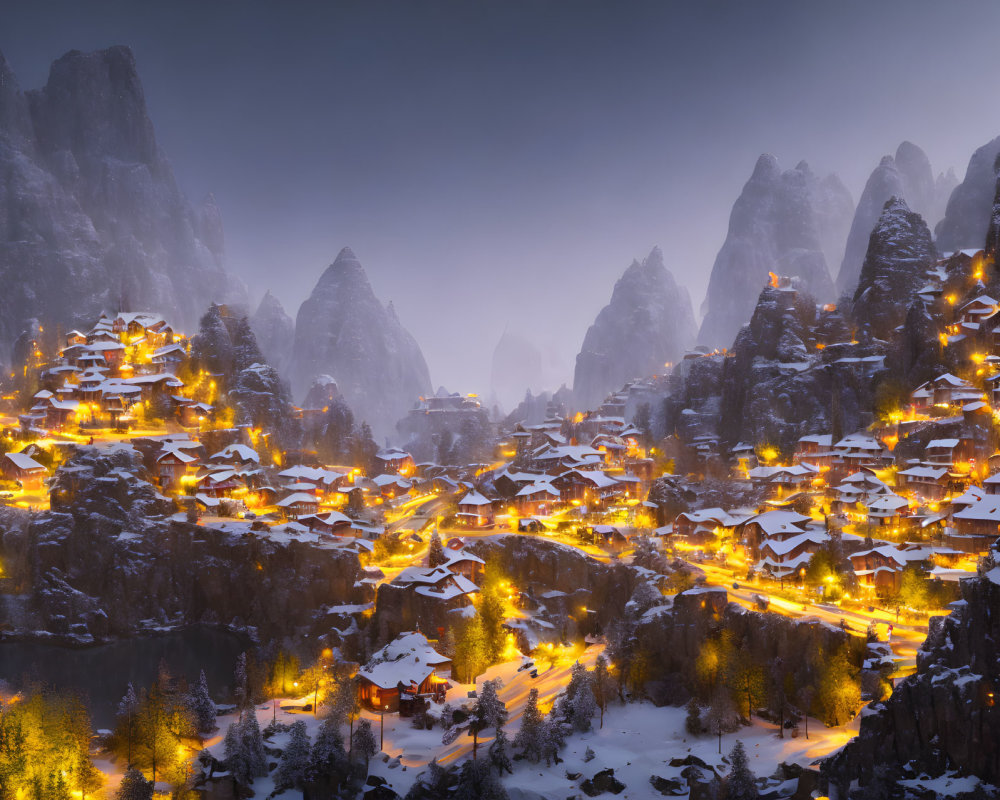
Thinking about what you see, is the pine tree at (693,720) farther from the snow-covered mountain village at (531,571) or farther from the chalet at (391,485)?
the chalet at (391,485)

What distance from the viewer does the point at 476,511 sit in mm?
87875

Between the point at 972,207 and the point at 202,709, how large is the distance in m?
135

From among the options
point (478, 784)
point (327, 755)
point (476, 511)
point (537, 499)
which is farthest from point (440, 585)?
point (478, 784)

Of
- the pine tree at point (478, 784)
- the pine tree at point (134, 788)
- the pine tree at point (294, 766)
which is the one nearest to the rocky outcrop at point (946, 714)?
the pine tree at point (478, 784)

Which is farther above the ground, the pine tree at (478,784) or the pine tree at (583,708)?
the pine tree at (583,708)

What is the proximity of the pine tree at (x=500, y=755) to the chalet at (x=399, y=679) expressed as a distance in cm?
1095

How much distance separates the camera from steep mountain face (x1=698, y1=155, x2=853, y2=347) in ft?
566

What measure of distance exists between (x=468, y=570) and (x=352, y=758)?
31.1 meters

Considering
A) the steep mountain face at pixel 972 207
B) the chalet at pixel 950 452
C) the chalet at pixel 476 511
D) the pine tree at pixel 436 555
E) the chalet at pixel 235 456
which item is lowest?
the pine tree at pixel 436 555

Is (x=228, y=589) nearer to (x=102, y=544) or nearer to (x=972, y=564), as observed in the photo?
(x=102, y=544)

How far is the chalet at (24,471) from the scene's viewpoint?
3280 inches

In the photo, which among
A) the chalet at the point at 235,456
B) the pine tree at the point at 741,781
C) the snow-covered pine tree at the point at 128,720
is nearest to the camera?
the pine tree at the point at 741,781

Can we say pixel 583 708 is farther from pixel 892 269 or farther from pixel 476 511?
pixel 892 269

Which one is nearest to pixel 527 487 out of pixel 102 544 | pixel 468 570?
pixel 468 570
